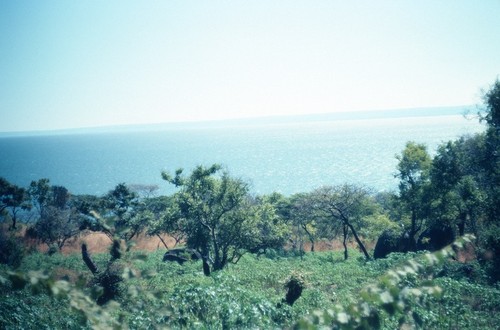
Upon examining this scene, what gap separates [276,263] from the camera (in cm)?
2564

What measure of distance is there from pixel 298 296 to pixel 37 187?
54.3 metres

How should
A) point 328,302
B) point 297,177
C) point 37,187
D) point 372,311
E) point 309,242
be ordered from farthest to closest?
1. point 297,177
2. point 37,187
3. point 309,242
4. point 328,302
5. point 372,311

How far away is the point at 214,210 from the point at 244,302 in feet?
37.5

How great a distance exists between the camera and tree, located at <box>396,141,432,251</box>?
26.4 metres

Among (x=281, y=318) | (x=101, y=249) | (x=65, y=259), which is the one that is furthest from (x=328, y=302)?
(x=101, y=249)

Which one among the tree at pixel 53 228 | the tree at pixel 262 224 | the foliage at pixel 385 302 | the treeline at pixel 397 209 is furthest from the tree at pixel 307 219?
the foliage at pixel 385 302

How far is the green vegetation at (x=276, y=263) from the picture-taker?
245cm

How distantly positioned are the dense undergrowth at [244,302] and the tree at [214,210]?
2.76 meters

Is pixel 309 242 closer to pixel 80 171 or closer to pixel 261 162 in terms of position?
pixel 261 162

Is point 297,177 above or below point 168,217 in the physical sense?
below

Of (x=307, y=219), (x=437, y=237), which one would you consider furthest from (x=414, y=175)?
(x=307, y=219)

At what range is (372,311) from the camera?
7.77 feet

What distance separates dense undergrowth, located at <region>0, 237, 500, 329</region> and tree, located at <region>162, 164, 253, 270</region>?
2755 millimetres

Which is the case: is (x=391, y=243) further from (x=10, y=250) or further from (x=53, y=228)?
(x=53, y=228)
